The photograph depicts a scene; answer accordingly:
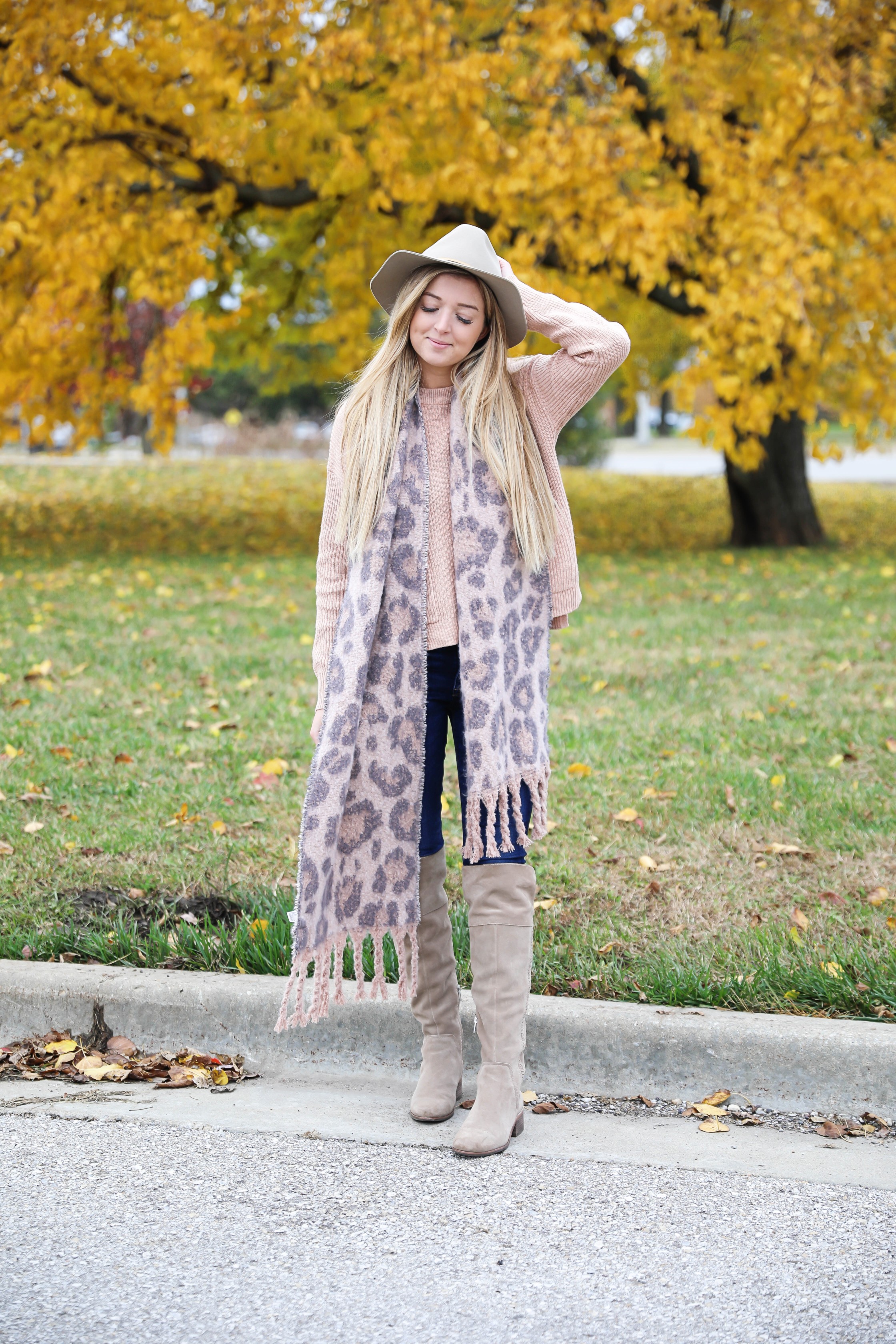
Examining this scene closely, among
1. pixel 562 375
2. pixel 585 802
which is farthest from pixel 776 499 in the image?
pixel 562 375

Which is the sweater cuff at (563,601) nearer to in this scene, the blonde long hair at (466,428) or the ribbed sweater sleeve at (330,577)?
the blonde long hair at (466,428)

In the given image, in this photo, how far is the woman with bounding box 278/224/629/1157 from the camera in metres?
2.65

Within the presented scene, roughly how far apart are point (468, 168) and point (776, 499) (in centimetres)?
556

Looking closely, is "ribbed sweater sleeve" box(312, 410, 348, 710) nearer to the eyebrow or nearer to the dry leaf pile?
the eyebrow

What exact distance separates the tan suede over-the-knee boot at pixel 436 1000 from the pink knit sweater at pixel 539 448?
503 millimetres

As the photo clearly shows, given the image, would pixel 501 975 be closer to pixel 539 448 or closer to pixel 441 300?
pixel 539 448

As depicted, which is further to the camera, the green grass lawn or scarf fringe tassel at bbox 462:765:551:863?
the green grass lawn

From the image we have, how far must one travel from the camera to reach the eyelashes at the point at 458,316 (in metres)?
2.69

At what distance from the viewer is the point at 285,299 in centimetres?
1479

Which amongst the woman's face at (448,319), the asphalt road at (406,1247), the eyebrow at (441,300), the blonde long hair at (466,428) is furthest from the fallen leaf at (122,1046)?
the eyebrow at (441,300)

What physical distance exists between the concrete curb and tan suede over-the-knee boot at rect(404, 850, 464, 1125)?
0.14 metres

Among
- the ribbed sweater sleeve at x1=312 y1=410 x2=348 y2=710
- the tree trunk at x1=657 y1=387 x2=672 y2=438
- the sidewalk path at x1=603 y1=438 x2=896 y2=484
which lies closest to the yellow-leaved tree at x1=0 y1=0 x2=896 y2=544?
the ribbed sweater sleeve at x1=312 y1=410 x2=348 y2=710

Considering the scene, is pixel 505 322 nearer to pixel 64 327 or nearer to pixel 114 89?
pixel 64 327

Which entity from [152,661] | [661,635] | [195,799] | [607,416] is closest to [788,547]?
[661,635]
